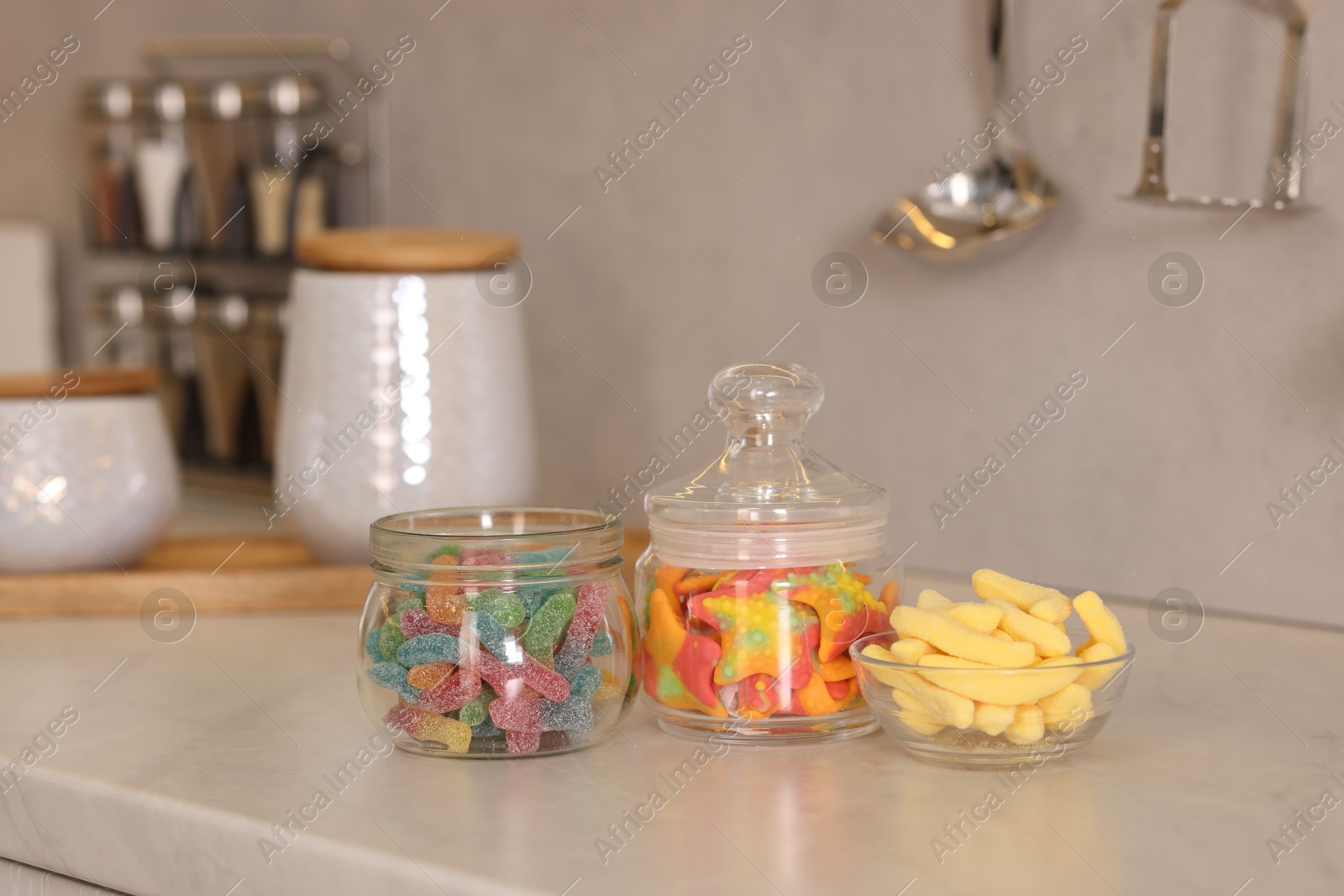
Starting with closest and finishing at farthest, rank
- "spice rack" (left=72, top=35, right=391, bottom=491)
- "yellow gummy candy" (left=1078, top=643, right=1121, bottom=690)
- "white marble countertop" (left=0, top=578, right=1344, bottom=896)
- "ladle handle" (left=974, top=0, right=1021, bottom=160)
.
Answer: "white marble countertop" (left=0, top=578, right=1344, bottom=896)
"yellow gummy candy" (left=1078, top=643, right=1121, bottom=690)
"ladle handle" (left=974, top=0, right=1021, bottom=160)
"spice rack" (left=72, top=35, right=391, bottom=491)

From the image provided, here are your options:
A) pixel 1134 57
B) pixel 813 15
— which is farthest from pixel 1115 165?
pixel 813 15

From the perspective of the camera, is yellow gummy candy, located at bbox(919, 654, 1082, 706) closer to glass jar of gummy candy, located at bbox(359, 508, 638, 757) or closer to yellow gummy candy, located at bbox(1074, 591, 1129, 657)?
yellow gummy candy, located at bbox(1074, 591, 1129, 657)

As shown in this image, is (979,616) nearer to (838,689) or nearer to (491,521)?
(838,689)

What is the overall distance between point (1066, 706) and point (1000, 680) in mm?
41

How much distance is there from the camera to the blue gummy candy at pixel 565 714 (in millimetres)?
674

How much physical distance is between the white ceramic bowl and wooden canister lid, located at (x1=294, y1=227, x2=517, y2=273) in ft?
0.62

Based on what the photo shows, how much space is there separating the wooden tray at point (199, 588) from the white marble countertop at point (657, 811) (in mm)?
203

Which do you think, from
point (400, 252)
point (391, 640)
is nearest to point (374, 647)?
point (391, 640)

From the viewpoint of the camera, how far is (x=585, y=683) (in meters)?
0.68

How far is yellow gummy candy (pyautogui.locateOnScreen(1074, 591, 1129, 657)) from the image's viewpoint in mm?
664

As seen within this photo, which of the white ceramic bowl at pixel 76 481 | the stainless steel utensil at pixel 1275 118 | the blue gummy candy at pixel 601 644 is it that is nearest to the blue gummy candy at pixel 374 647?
the blue gummy candy at pixel 601 644

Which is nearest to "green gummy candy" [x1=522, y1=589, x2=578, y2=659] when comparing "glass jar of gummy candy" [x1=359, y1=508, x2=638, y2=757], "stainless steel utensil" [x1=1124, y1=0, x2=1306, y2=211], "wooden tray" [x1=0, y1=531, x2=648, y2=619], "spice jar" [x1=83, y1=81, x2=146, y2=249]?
"glass jar of gummy candy" [x1=359, y1=508, x2=638, y2=757]

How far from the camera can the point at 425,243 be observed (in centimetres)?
108

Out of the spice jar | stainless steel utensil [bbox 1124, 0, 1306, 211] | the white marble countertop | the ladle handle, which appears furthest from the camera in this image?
the spice jar
